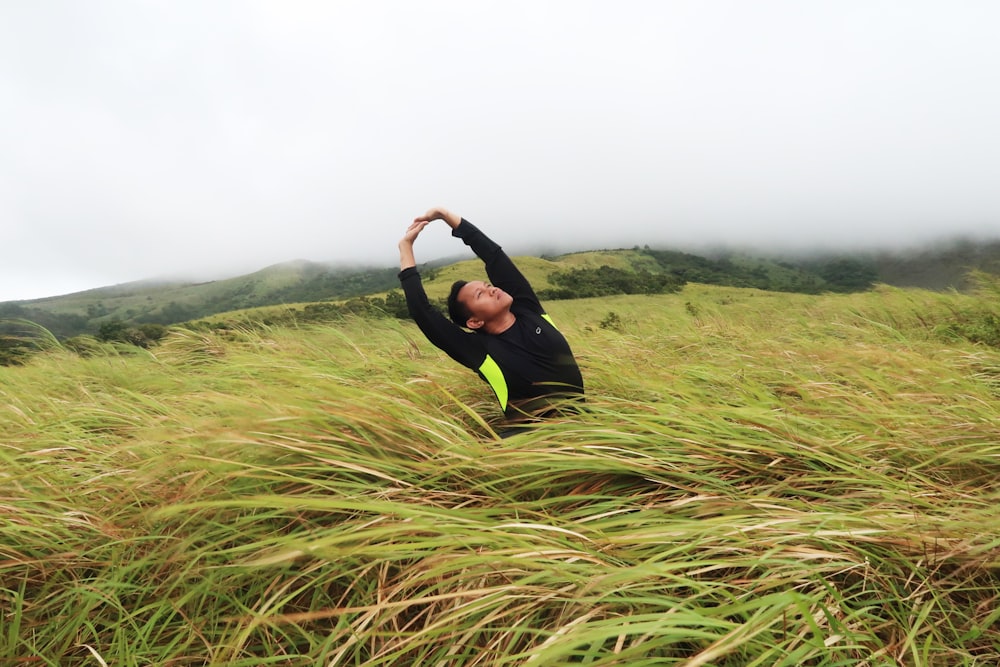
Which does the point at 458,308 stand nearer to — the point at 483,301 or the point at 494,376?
the point at 483,301

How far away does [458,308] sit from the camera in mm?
3178

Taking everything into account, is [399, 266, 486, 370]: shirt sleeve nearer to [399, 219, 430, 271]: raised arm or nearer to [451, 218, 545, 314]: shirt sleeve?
[399, 219, 430, 271]: raised arm

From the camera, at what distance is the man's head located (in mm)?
3057

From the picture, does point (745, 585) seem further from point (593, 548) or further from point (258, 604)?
point (258, 604)

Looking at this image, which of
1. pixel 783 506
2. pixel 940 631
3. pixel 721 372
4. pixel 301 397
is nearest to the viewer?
pixel 940 631

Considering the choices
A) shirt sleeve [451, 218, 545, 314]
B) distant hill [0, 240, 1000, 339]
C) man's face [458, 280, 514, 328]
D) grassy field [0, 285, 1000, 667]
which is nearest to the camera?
grassy field [0, 285, 1000, 667]

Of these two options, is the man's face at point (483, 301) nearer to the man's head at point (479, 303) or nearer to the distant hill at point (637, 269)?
the man's head at point (479, 303)

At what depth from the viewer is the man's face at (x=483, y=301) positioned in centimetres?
305

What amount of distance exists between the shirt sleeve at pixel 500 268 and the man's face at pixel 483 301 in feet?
1.22

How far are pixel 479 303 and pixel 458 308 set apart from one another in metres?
0.20

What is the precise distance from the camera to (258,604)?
1.41 meters

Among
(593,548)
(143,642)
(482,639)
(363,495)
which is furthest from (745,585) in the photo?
(143,642)

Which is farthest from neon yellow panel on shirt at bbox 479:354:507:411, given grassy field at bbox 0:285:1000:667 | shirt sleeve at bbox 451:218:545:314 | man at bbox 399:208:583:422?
shirt sleeve at bbox 451:218:545:314

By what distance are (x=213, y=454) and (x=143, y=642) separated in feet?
2.19
